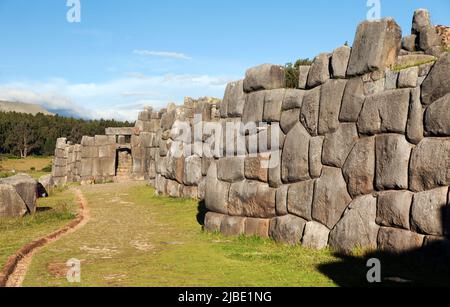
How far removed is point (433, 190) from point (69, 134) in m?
73.9

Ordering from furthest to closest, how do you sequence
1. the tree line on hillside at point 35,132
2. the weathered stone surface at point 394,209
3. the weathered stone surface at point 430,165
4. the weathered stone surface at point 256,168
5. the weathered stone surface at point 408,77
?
the tree line on hillside at point 35,132 < the weathered stone surface at point 256,168 < the weathered stone surface at point 408,77 < the weathered stone surface at point 394,209 < the weathered stone surface at point 430,165

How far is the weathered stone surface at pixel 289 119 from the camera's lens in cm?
1054

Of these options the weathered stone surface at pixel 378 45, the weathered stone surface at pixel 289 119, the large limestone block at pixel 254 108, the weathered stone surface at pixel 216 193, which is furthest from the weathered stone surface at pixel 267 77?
the weathered stone surface at pixel 378 45

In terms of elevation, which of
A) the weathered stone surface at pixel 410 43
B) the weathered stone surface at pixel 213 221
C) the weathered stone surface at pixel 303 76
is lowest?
the weathered stone surface at pixel 213 221

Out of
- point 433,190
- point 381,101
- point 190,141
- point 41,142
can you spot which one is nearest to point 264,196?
point 381,101

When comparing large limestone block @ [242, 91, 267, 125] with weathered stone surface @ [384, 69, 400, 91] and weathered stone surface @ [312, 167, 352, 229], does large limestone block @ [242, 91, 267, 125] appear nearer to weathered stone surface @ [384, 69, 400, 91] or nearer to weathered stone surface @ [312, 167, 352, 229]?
weathered stone surface @ [312, 167, 352, 229]

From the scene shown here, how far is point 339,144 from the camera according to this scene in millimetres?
9219

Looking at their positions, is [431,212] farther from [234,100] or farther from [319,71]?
[234,100]

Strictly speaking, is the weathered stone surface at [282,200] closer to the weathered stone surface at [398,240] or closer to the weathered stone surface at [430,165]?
the weathered stone surface at [398,240]

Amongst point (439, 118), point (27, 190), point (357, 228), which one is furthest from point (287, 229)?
point (27, 190)

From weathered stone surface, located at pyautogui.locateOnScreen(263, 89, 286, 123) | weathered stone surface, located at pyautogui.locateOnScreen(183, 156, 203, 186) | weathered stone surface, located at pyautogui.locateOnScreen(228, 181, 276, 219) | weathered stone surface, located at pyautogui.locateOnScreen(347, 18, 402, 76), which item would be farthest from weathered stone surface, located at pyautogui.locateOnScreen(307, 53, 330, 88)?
weathered stone surface, located at pyautogui.locateOnScreen(183, 156, 203, 186)

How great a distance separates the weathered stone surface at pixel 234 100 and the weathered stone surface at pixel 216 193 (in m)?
1.37
